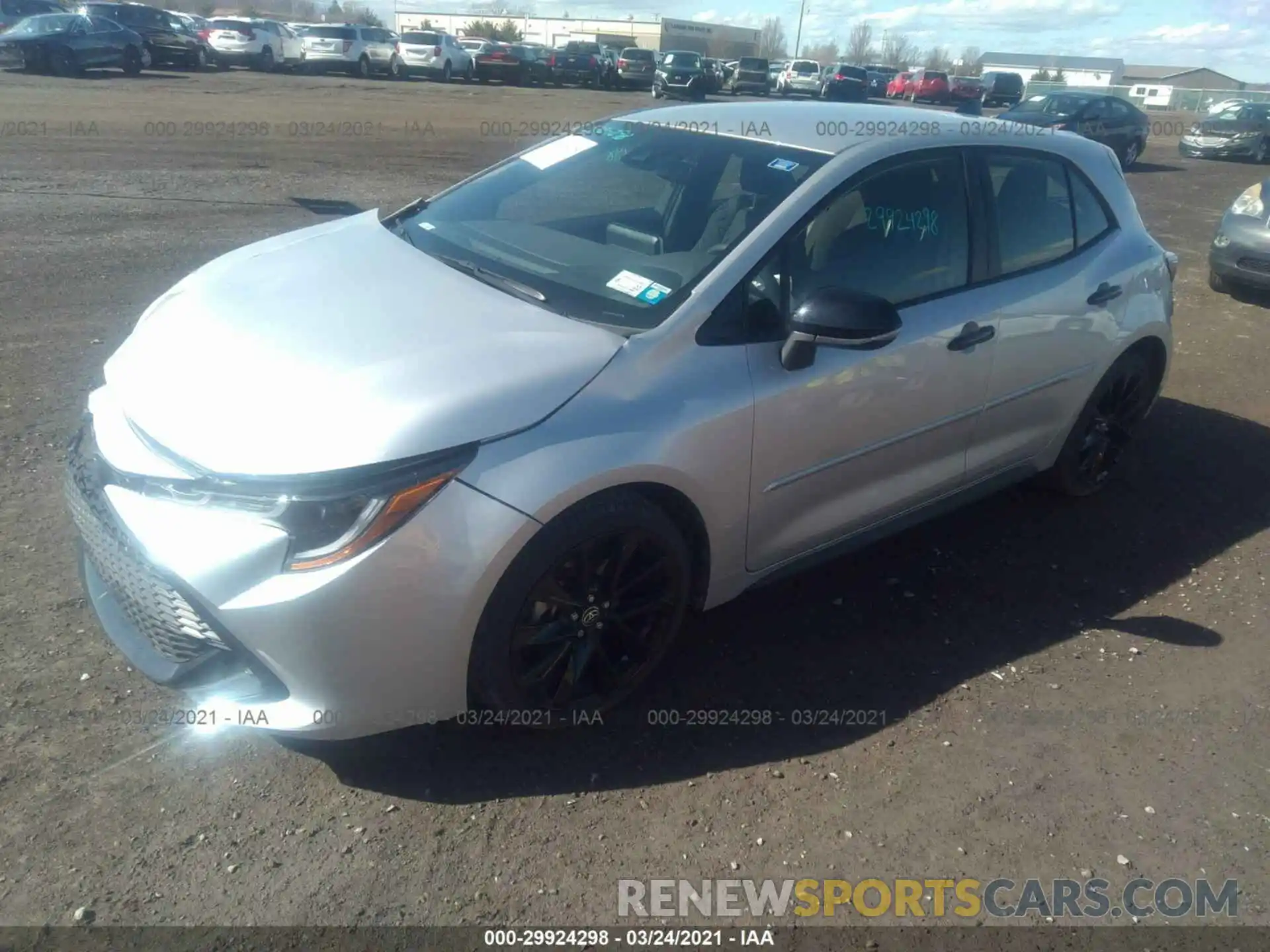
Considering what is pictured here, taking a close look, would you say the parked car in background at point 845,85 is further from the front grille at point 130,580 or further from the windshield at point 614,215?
the front grille at point 130,580

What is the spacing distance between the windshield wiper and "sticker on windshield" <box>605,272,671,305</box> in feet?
0.78

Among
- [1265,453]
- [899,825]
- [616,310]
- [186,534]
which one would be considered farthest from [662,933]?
[1265,453]

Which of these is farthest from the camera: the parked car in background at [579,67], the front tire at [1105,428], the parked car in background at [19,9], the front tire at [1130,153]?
the parked car in background at [579,67]


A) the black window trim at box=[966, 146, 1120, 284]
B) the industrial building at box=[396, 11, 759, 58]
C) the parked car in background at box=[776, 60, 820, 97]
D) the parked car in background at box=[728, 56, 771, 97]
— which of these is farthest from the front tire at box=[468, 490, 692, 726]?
the industrial building at box=[396, 11, 759, 58]

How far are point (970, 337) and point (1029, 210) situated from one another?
2.77ft

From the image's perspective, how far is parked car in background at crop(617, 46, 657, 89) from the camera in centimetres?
3816

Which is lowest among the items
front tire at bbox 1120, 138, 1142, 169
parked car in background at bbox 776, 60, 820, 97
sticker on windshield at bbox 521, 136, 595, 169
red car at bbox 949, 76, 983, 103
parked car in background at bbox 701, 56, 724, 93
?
red car at bbox 949, 76, 983, 103

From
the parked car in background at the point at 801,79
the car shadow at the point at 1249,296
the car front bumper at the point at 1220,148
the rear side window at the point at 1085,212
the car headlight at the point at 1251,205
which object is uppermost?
the rear side window at the point at 1085,212

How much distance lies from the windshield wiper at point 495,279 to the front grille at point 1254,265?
8.11 m

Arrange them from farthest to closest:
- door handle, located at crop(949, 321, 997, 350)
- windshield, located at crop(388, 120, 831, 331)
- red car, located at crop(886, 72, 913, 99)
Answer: red car, located at crop(886, 72, 913, 99) → door handle, located at crop(949, 321, 997, 350) → windshield, located at crop(388, 120, 831, 331)

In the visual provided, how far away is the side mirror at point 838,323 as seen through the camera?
3.08 meters

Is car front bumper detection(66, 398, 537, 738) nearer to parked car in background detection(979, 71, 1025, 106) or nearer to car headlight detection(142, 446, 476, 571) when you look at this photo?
car headlight detection(142, 446, 476, 571)

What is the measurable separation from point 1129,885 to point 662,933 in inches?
51.2

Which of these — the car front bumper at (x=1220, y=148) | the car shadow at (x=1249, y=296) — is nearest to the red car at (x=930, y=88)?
the car front bumper at (x=1220, y=148)
